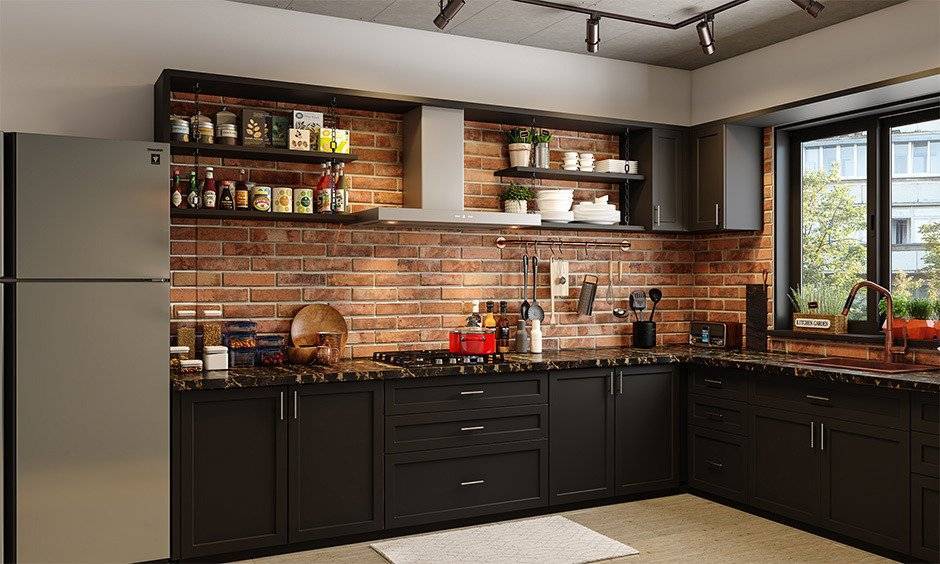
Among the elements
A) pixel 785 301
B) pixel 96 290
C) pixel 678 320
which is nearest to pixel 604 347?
pixel 678 320

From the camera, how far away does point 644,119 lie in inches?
206

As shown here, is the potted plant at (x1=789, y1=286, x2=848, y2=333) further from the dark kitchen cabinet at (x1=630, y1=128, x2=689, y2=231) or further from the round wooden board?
the round wooden board

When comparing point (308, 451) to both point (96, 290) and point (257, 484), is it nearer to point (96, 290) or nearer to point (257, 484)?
point (257, 484)

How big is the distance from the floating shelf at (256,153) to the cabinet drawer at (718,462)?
95.4 inches

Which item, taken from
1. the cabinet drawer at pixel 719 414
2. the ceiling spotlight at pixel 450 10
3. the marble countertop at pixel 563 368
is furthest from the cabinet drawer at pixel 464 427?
the ceiling spotlight at pixel 450 10

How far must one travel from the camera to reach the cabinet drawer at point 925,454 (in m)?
3.47

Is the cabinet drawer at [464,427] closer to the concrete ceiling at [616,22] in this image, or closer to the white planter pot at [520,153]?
the white planter pot at [520,153]

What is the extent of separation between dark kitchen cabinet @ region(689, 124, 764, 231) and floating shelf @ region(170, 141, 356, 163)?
2.15 metres

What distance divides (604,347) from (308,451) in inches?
82.9

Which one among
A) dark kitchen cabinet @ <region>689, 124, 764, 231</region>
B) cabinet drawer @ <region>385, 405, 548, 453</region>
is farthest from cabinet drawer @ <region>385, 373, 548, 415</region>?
dark kitchen cabinet @ <region>689, 124, 764, 231</region>

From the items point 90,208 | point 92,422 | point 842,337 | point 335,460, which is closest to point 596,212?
point 842,337

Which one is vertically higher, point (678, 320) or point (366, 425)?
point (678, 320)

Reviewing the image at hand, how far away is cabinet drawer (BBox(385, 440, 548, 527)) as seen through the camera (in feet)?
13.0

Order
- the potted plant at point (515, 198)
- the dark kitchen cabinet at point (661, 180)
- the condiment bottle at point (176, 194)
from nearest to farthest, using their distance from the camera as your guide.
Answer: the condiment bottle at point (176, 194) → the potted plant at point (515, 198) → the dark kitchen cabinet at point (661, 180)
